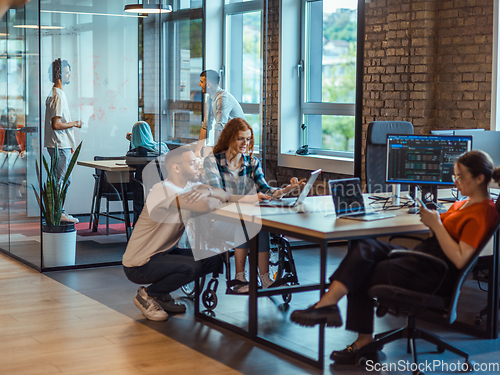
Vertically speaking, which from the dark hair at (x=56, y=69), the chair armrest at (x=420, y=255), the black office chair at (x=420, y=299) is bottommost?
the black office chair at (x=420, y=299)

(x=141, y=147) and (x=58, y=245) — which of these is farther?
(x=141, y=147)

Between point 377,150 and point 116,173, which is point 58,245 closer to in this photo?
point 116,173

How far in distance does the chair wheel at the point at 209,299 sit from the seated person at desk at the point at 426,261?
1.05 meters

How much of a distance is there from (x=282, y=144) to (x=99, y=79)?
1.97m

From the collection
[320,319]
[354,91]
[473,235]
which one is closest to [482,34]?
[354,91]

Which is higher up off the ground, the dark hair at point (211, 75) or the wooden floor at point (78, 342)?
the dark hair at point (211, 75)

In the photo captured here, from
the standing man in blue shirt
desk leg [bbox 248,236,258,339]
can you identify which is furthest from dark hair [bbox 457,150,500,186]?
the standing man in blue shirt

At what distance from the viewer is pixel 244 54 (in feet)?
18.4

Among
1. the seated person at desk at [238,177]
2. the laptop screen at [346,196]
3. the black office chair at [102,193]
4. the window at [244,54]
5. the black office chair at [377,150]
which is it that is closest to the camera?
the laptop screen at [346,196]

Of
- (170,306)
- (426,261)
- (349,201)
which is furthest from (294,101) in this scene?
(426,261)

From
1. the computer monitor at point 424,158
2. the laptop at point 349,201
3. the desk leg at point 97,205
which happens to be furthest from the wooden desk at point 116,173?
the laptop at point 349,201

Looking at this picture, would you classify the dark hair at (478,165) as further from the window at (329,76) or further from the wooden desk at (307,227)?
the window at (329,76)

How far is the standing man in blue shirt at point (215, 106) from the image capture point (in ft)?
17.5

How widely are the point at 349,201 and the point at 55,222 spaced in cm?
286
